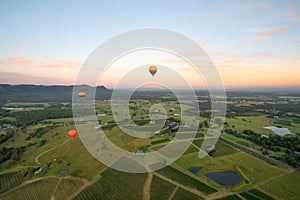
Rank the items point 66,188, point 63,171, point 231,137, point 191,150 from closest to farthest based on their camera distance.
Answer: point 66,188, point 63,171, point 191,150, point 231,137

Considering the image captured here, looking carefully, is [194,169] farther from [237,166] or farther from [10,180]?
[10,180]

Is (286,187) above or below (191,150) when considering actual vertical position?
below

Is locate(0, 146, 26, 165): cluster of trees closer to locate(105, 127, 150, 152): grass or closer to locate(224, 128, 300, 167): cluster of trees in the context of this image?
locate(105, 127, 150, 152): grass

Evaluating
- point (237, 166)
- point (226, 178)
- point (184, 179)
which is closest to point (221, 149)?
point (237, 166)

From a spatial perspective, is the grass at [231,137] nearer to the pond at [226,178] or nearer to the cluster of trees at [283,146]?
the cluster of trees at [283,146]

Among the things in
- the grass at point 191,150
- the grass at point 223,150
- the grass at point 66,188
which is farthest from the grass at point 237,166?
the grass at point 66,188

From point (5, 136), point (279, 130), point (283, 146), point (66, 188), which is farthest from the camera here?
point (279, 130)

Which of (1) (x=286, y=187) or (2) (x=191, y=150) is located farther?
(2) (x=191, y=150)
